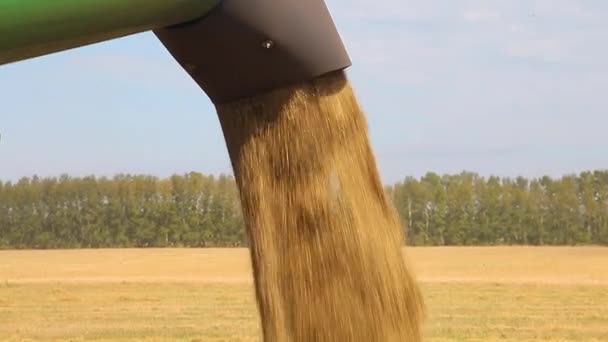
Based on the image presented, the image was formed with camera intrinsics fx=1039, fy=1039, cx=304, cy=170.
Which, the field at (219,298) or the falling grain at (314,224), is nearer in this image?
the falling grain at (314,224)

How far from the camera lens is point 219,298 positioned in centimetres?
1917

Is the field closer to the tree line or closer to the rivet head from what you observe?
the rivet head

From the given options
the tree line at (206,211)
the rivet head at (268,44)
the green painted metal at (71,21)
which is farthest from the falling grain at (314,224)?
the tree line at (206,211)

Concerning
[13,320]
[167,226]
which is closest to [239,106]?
[13,320]

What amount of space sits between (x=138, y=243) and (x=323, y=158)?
47.0 meters

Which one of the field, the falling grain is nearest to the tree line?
the field

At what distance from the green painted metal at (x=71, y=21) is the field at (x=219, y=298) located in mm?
725

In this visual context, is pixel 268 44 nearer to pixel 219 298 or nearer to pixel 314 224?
pixel 314 224

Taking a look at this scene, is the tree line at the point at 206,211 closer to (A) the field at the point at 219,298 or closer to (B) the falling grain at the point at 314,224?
(A) the field at the point at 219,298

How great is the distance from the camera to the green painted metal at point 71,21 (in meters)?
1.02

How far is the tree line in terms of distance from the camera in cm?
4712

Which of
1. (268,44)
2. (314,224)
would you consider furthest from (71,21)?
(314,224)

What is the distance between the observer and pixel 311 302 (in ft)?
4.05

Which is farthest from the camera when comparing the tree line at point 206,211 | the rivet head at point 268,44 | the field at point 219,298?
the tree line at point 206,211
